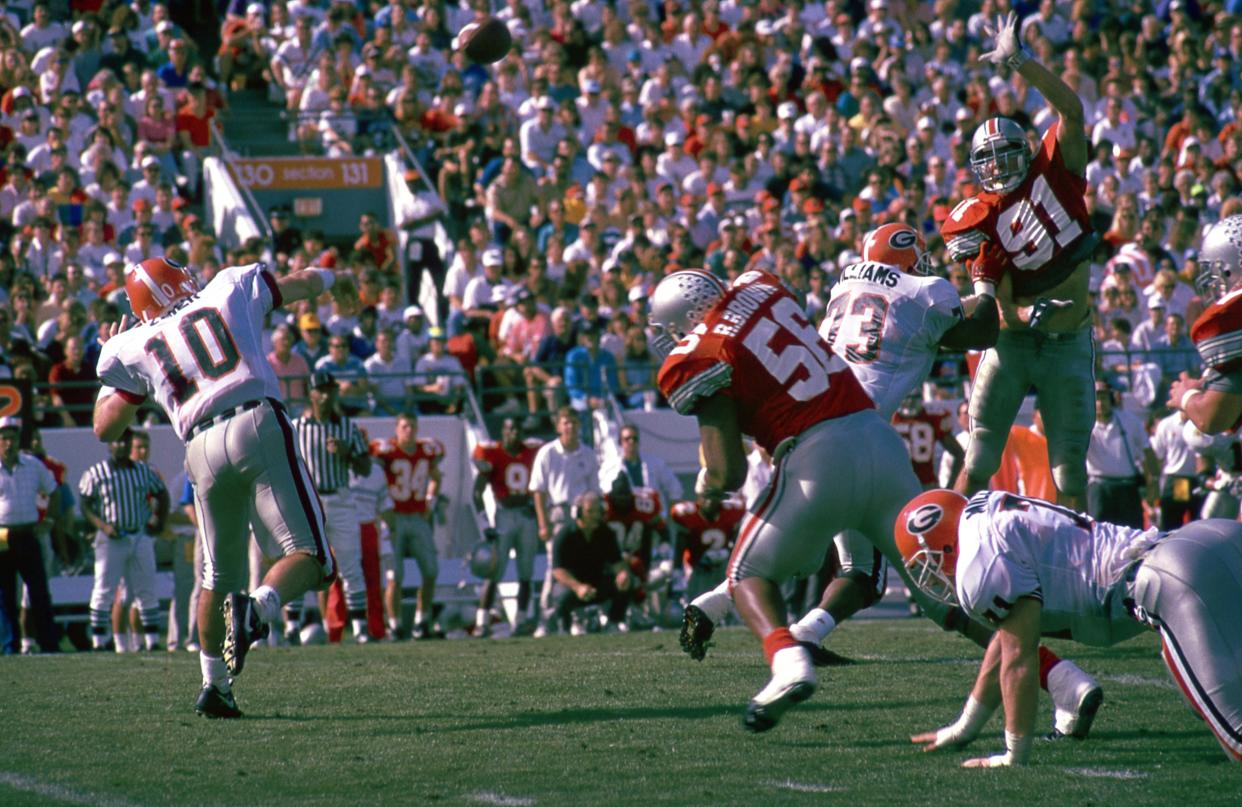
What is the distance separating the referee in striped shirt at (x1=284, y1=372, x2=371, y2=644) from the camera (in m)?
11.9

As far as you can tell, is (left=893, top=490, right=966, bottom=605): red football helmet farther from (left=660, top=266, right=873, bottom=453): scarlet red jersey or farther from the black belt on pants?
the black belt on pants

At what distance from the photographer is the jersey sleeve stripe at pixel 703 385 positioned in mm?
5703

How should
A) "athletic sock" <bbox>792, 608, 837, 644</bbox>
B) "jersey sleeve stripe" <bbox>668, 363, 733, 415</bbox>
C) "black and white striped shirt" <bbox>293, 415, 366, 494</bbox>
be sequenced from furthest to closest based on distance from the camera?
"black and white striped shirt" <bbox>293, 415, 366, 494</bbox> → "athletic sock" <bbox>792, 608, 837, 644</bbox> → "jersey sleeve stripe" <bbox>668, 363, 733, 415</bbox>

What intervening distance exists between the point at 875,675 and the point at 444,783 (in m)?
2.77

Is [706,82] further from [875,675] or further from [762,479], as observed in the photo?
[875,675]

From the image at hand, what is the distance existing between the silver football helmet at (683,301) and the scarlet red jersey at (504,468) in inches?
292

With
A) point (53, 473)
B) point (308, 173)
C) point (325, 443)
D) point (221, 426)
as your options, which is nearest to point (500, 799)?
point (221, 426)

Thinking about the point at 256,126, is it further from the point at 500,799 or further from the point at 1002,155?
the point at 500,799

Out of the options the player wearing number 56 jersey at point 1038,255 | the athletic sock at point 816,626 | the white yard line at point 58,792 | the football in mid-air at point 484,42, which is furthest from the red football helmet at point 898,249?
the football in mid-air at point 484,42

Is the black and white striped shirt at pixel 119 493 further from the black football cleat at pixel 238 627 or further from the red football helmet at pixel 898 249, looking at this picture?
the red football helmet at pixel 898 249

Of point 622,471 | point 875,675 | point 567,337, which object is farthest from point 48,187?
point 875,675

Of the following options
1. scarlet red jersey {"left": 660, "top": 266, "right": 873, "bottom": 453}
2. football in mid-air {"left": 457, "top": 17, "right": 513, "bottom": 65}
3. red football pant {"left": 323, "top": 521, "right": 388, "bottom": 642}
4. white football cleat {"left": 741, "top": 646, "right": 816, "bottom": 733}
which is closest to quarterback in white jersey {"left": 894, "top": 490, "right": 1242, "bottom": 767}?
white football cleat {"left": 741, "top": 646, "right": 816, "bottom": 733}

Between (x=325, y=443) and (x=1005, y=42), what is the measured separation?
19.8 feet

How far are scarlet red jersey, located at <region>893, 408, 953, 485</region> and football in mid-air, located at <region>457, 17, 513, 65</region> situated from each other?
192 inches
